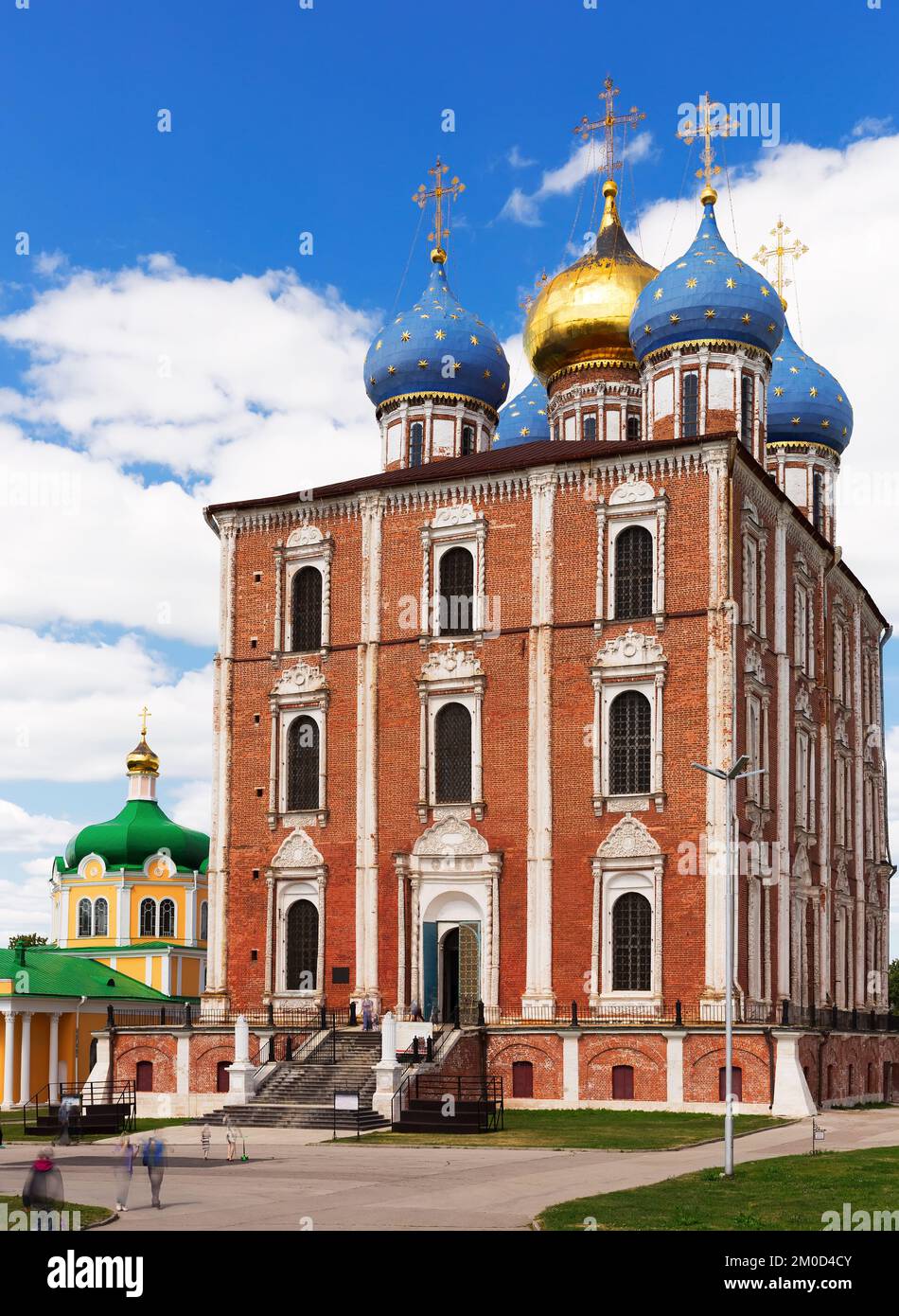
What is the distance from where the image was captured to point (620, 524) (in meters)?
41.5

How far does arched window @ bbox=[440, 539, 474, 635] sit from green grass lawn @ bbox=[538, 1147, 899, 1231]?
19503 millimetres

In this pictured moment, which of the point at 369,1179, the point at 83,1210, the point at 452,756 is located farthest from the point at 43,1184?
the point at 452,756

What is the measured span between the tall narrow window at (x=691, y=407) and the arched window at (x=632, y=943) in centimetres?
1285

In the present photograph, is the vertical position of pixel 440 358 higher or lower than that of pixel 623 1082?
higher

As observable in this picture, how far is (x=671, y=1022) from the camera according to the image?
3794cm

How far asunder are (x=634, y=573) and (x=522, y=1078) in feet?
39.9

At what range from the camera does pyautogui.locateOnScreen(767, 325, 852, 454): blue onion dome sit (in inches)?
2165

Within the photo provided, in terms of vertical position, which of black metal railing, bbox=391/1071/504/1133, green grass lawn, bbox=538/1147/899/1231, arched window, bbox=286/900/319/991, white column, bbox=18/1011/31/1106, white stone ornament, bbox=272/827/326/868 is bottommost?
white column, bbox=18/1011/31/1106

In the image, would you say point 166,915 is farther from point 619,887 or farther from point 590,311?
point 619,887

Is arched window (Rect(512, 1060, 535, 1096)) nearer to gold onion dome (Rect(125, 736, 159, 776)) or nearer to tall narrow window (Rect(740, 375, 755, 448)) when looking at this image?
tall narrow window (Rect(740, 375, 755, 448))

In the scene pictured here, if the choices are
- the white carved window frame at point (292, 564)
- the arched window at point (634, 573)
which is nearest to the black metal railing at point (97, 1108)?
the white carved window frame at point (292, 564)

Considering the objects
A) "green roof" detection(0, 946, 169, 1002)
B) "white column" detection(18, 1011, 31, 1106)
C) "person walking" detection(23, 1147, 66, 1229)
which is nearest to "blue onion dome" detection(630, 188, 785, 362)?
"green roof" detection(0, 946, 169, 1002)

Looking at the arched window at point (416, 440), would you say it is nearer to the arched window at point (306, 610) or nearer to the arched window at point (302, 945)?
the arched window at point (306, 610)
